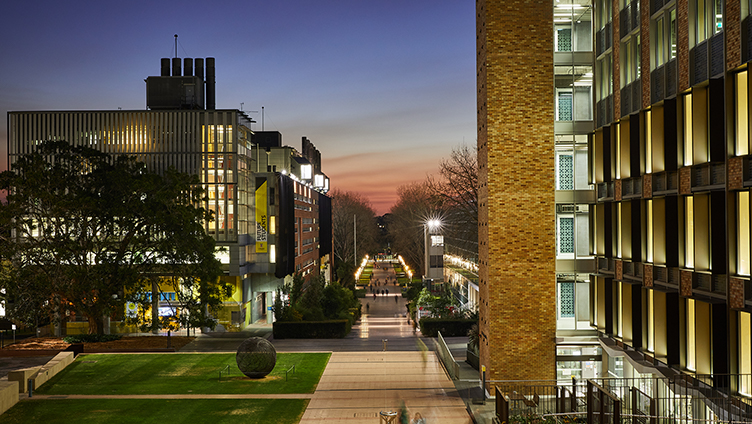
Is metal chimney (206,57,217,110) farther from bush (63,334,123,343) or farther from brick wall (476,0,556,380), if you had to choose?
brick wall (476,0,556,380)

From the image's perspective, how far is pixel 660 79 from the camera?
1781 cm

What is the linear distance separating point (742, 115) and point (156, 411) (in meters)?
20.7

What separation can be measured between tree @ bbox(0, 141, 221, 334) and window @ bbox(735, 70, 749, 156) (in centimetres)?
2966

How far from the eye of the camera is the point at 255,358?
27.2 meters

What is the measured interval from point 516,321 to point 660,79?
9.87m

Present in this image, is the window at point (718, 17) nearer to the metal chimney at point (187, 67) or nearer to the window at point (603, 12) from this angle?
the window at point (603, 12)

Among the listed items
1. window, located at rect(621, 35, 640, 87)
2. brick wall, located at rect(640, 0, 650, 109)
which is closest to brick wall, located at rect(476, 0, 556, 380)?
window, located at rect(621, 35, 640, 87)

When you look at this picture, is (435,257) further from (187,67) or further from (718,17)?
A: (718,17)

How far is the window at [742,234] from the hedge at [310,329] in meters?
32.0

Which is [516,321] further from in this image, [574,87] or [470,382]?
[574,87]

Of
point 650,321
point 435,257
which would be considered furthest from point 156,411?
point 435,257

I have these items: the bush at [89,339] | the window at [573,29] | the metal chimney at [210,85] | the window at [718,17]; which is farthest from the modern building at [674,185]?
the metal chimney at [210,85]

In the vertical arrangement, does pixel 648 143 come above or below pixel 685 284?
above

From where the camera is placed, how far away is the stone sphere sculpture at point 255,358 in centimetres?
2716
